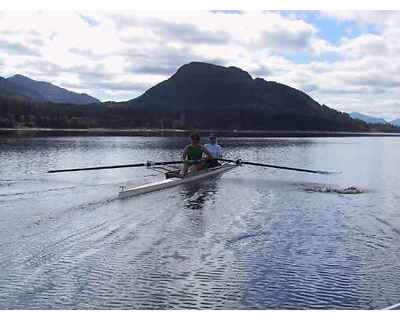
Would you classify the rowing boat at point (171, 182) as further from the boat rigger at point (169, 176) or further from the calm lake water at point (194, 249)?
the calm lake water at point (194, 249)

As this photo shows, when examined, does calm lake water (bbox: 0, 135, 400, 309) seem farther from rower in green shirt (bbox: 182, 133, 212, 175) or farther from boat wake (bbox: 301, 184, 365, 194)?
rower in green shirt (bbox: 182, 133, 212, 175)

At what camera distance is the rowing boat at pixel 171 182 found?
19594mm

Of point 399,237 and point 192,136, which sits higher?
point 192,136

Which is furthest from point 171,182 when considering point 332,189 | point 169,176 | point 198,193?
point 332,189

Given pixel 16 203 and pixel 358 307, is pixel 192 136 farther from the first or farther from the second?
pixel 358 307

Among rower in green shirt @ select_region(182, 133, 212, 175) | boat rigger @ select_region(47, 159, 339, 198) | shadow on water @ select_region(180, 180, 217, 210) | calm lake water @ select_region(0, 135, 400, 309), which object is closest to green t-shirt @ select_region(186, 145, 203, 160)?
rower in green shirt @ select_region(182, 133, 212, 175)

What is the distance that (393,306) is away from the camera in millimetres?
8859

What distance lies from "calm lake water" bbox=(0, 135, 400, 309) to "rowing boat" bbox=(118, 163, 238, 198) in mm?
481

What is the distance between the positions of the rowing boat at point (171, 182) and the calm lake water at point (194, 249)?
48 cm

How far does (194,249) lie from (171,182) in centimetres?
1035

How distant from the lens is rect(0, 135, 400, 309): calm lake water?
9141 millimetres
